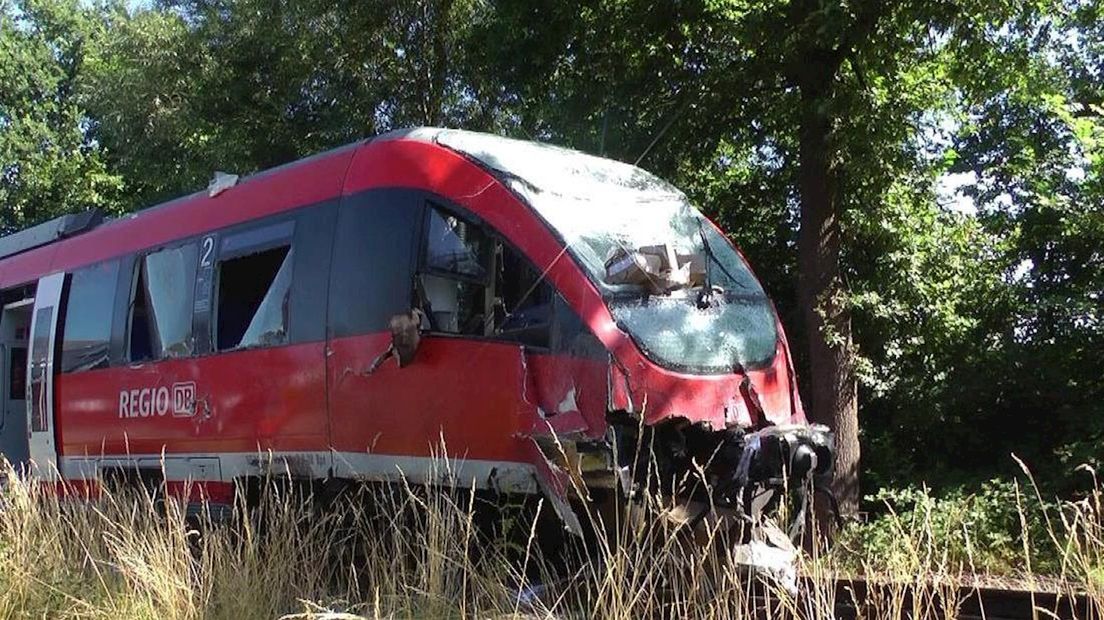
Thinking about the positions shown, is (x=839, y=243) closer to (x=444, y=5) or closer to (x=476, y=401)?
(x=476, y=401)

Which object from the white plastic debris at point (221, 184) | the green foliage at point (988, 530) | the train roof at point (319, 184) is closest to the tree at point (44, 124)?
the train roof at point (319, 184)

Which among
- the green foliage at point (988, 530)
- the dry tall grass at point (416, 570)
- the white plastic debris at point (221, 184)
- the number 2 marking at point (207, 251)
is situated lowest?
the green foliage at point (988, 530)

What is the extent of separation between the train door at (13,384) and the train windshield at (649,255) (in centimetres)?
696

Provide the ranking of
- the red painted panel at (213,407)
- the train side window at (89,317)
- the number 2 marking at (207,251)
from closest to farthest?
the red painted panel at (213,407), the number 2 marking at (207,251), the train side window at (89,317)

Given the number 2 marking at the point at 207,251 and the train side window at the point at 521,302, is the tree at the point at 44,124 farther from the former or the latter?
the train side window at the point at 521,302

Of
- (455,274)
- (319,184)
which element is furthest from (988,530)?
(319,184)

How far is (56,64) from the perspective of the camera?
27875mm

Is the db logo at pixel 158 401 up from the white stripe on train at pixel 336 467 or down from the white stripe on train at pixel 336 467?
up

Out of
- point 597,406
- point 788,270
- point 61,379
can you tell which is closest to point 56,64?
point 61,379

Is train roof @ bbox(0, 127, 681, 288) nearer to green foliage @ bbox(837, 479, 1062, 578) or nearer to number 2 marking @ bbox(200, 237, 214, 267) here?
number 2 marking @ bbox(200, 237, 214, 267)

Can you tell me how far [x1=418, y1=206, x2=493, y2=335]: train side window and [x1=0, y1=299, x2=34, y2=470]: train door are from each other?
6744 millimetres

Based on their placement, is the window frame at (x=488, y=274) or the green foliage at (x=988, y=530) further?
the green foliage at (x=988, y=530)

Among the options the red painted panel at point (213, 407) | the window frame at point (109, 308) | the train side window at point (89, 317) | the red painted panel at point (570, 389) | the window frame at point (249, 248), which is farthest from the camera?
the train side window at point (89, 317)

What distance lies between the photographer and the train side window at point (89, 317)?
350 inches
